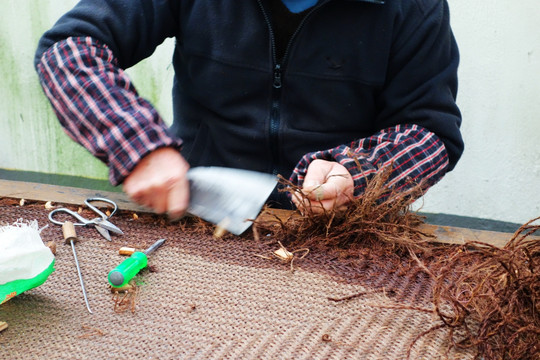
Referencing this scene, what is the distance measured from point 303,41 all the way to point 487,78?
3.16 feet

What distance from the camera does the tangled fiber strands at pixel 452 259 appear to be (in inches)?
27.2

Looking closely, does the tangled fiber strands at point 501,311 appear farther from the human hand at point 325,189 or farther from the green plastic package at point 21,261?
the green plastic package at point 21,261

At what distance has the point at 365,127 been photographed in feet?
4.08

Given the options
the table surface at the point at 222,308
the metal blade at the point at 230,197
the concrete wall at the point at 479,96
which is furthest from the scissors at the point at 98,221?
the concrete wall at the point at 479,96

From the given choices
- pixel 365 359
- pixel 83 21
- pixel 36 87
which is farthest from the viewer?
pixel 36 87

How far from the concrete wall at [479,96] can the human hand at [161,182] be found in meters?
0.97

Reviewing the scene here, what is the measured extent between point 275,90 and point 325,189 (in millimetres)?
305

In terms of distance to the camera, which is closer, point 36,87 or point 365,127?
point 365,127

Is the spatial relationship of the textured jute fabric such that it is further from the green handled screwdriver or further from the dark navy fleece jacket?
the dark navy fleece jacket

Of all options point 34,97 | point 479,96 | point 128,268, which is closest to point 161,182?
point 128,268

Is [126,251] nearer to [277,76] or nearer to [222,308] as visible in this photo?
[222,308]

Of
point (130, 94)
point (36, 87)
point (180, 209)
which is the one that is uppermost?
point (130, 94)

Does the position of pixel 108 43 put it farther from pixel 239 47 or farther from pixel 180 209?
pixel 180 209

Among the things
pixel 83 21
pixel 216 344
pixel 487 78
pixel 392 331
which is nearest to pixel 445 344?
pixel 392 331
